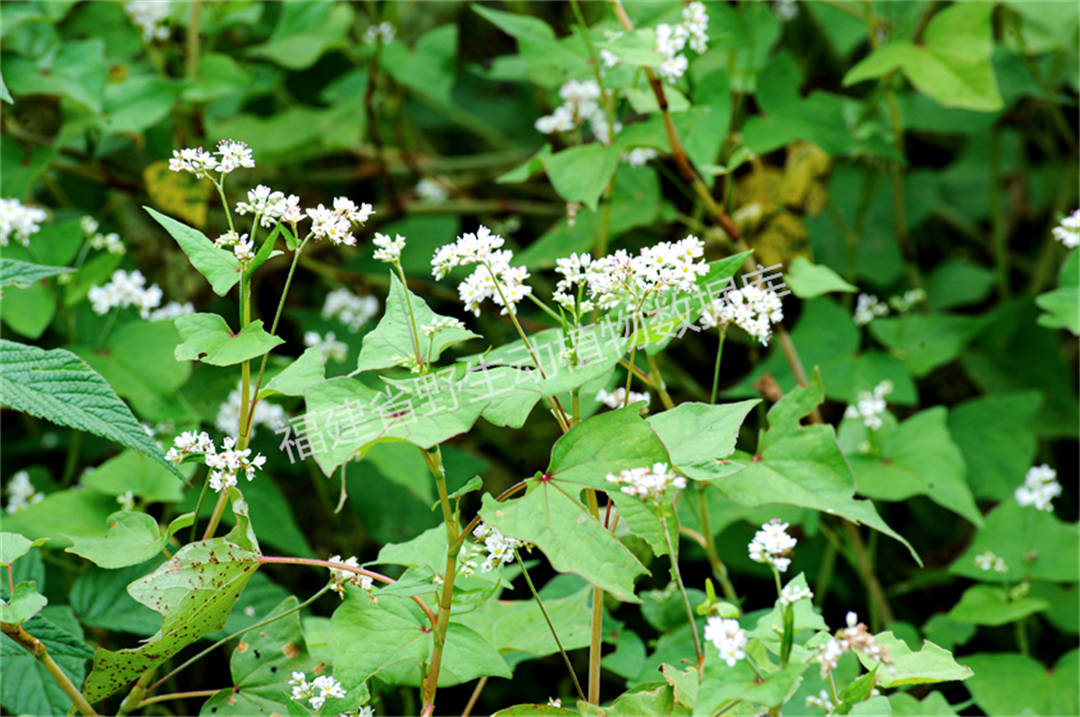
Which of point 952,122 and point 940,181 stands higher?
point 952,122

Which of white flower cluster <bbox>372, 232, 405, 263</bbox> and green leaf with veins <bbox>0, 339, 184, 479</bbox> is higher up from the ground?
white flower cluster <bbox>372, 232, 405, 263</bbox>

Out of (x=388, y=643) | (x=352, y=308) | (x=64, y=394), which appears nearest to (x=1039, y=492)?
(x=388, y=643)

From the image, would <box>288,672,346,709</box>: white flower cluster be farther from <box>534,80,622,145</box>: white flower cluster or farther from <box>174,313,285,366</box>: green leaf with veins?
<box>534,80,622,145</box>: white flower cluster

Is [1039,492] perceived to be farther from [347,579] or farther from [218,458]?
[218,458]

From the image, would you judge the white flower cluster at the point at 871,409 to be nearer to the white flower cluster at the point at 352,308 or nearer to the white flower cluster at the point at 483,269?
the white flower cluster at the point at 483,269

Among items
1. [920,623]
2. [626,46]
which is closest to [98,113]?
[626,46]

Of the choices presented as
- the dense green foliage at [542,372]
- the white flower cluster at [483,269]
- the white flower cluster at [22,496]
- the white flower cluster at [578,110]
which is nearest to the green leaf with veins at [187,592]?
the dense green foliage at [542,372]

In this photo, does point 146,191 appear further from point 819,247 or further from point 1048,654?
point 1048,654

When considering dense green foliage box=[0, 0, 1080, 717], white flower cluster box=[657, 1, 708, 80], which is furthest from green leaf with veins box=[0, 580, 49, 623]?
white flower cluster box=[657, 1, 708, 80]
